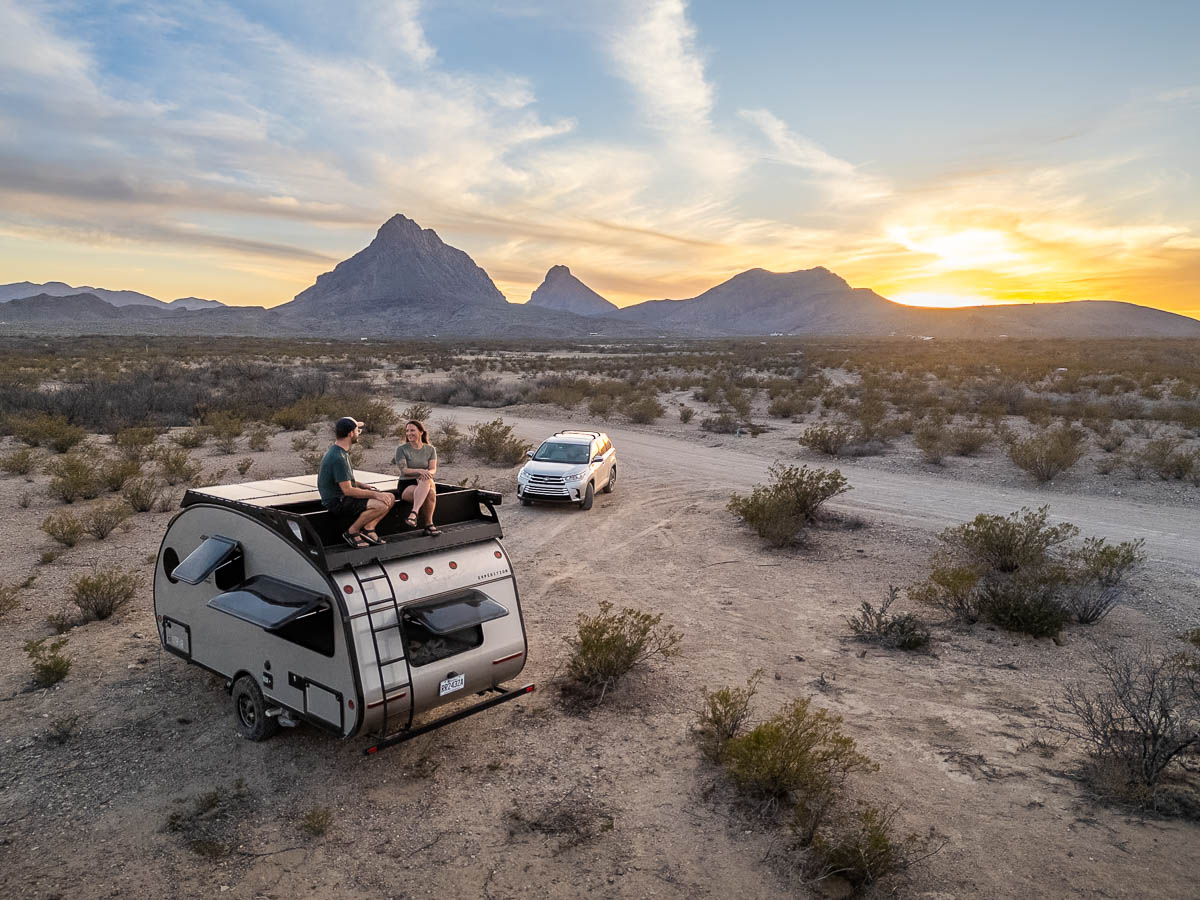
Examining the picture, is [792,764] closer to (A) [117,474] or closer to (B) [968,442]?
(A) [117,474]

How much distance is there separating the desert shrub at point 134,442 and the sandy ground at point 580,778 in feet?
27.4

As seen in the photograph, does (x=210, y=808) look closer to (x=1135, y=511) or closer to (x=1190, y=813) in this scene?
(x=1190, y=813)

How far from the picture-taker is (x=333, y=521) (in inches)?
239

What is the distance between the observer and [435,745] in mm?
6078

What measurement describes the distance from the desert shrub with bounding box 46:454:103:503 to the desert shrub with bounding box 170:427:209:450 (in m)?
4.48

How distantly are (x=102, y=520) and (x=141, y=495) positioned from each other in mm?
1556

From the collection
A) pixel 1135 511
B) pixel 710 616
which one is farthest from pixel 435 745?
pixel 1135 511

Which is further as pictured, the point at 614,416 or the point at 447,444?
the point at 614,416

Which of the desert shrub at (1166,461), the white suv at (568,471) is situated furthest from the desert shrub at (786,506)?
the desert shrub at (1166,461)

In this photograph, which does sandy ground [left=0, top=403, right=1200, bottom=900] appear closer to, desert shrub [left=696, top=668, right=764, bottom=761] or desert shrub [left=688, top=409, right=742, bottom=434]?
desert shrub [left=696, top=668, right=764, bottom=761]

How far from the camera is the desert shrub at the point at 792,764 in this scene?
5.20 meters

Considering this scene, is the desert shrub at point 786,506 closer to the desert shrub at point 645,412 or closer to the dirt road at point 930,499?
the dirt road at point 930,499

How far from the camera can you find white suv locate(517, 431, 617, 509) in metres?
14.1

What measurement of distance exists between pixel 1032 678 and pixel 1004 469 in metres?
12.0
